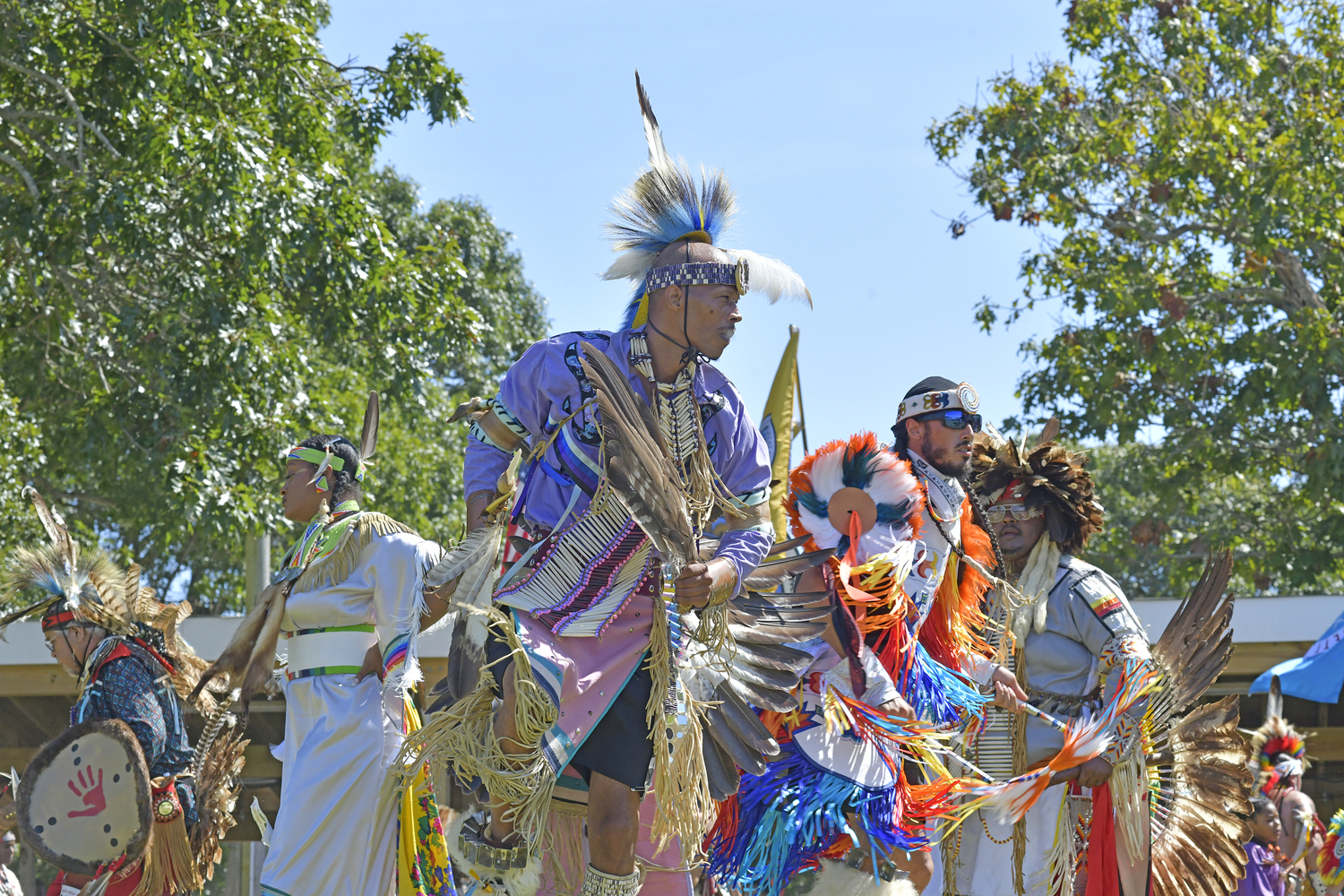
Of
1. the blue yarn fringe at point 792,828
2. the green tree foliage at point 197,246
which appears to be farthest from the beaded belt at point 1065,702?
the green tree foliage at point 197,246

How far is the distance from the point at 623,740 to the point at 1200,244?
12027 mm

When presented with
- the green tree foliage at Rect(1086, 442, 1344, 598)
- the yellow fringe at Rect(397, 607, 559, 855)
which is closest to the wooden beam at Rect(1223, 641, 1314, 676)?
the green tree foliage at Rect(1086, 442, 1344, 598)

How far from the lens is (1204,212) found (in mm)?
13625

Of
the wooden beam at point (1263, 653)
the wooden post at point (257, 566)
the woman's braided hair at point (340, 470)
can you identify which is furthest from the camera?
the wooden post at point (257, 566)

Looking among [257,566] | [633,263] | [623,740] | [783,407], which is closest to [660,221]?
[633,263]

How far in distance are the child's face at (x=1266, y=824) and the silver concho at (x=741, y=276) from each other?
20.1 ft

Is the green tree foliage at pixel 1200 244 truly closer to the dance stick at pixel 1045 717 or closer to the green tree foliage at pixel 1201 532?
the green tree foliage at pixel 1201 532

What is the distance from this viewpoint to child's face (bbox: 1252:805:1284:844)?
824cm

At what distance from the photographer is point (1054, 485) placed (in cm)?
557

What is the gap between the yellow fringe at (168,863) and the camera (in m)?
5.55

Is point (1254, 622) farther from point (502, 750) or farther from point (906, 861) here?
point (502, 750)

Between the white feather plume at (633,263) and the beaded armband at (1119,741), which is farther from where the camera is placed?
the beaded armband at (1119,741)

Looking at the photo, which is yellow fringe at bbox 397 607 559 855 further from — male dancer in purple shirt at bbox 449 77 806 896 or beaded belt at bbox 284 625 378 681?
beaded belt at bbox 284 625 378 681

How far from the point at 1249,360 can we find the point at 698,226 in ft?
35.4
